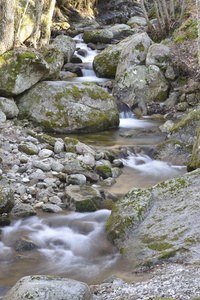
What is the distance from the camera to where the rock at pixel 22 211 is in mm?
5523

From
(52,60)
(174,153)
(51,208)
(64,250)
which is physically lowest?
(64,250)

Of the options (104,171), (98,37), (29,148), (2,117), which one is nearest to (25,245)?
(104,171)

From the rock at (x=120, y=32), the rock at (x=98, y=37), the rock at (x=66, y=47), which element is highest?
the rock at (x=120, y=32)

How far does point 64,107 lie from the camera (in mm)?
11062

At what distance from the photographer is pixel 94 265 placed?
436 centimetres

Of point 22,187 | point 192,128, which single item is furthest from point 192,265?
point 192,128

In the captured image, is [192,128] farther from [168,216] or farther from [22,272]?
[22,272]

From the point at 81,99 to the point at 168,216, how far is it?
7.58 m

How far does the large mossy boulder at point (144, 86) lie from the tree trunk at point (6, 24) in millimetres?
5766

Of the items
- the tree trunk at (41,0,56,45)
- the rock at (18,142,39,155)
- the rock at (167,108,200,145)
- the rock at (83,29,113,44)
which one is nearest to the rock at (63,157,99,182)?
the rock at (18,142,39,155)

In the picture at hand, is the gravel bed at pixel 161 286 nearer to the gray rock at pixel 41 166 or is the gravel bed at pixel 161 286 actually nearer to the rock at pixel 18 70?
the gray rock at pixel 41 166

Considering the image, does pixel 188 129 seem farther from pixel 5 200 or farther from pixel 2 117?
pixel 5 200

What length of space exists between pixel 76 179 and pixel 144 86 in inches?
358

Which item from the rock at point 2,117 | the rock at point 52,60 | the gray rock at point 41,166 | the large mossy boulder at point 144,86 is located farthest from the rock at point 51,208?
the large mossy boulder at point 144,86
